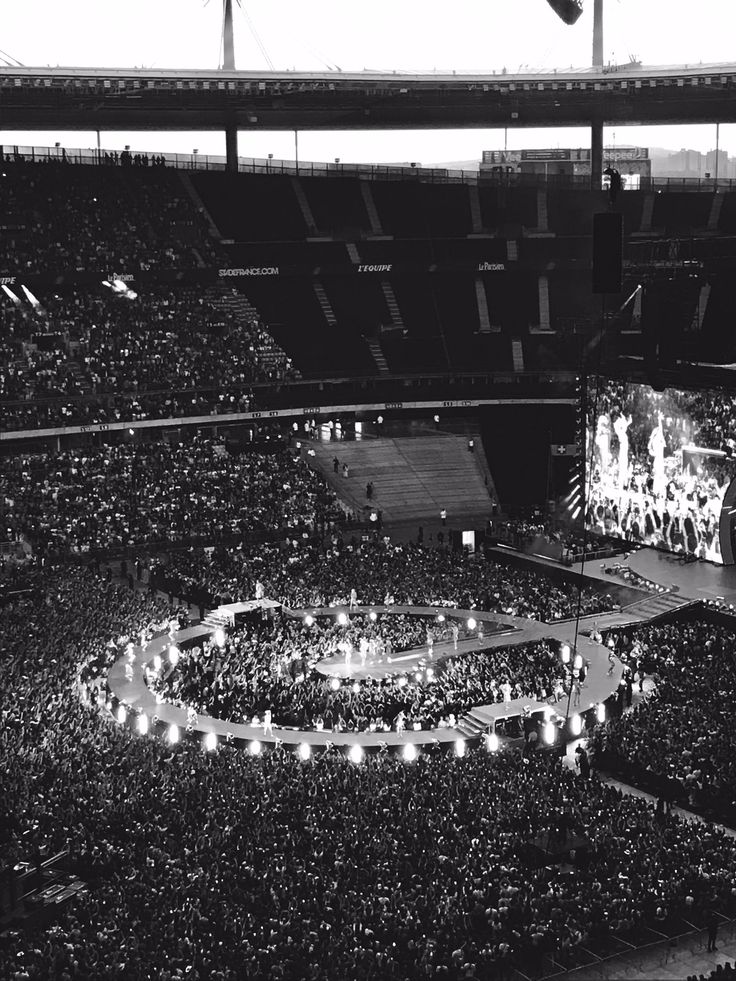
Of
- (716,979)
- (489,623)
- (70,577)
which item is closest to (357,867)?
(716,979)

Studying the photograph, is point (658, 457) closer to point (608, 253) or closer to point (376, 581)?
point (376, 581)

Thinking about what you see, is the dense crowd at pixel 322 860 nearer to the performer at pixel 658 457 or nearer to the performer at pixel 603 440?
the performer at pixel 658 457

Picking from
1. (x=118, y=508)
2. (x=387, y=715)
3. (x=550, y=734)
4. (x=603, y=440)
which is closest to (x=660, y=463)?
(x=603, y=440)

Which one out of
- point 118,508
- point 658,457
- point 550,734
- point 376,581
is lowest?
point 550,734

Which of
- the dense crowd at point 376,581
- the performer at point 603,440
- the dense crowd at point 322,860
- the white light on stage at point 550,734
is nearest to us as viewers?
the dense crowd at point 322,860

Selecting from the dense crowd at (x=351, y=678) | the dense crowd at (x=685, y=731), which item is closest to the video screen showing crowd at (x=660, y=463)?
the dense crowd at (x=685, y=731)

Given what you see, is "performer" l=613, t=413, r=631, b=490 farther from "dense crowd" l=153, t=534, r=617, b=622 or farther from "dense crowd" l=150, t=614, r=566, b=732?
"dense crowd" l=150, t=614, r=566, b=732

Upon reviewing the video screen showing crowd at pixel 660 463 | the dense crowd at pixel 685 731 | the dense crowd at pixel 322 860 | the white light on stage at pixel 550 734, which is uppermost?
the video screen showing crowd at pixel 660 463
